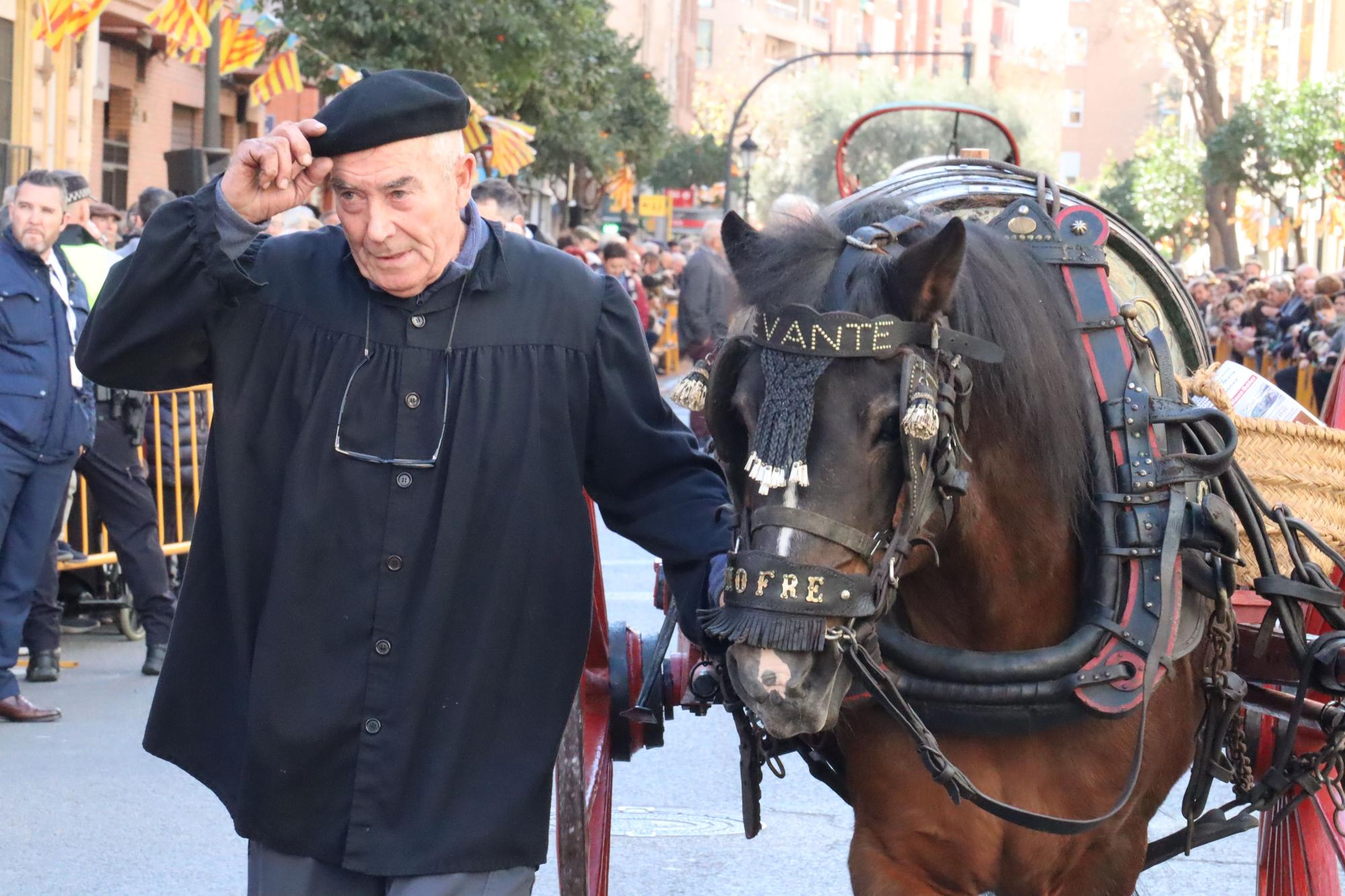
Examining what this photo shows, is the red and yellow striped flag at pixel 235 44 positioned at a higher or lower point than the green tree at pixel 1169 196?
lower

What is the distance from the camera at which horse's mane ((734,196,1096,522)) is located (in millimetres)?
2977

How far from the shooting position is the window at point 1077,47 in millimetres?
93812

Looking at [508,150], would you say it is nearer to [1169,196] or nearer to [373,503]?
[373,503]

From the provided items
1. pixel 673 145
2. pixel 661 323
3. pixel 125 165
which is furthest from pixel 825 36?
pixel 125 165

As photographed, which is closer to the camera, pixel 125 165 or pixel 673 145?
pixel 125 165

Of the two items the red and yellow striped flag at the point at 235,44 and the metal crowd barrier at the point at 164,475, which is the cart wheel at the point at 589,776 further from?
the red and yellow striped flag at the point at 235,44

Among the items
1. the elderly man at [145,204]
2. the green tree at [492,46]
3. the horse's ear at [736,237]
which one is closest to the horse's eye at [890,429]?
the horse's ear at [736,237]

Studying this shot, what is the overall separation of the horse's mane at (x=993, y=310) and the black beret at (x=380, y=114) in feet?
2.05

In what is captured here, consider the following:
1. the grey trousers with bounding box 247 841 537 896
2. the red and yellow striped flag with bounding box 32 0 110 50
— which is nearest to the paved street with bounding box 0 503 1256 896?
the grey trousers with bounding box 247 841 537 896

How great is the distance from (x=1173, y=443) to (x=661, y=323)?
24050 millimetres

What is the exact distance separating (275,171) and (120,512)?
5.71 m

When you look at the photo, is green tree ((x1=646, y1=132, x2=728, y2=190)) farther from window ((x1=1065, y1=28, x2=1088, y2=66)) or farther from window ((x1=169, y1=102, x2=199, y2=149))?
window ((x1=1065, y1=28, x2=1088, y2=66))

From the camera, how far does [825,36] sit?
102m

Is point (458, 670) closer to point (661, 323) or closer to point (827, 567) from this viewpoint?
point (827, 567)
